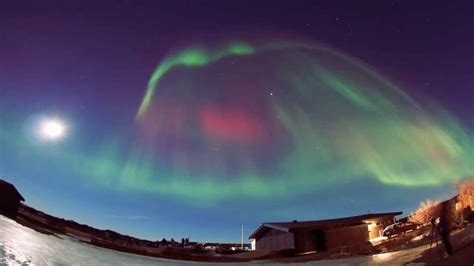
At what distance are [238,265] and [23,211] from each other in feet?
6.00

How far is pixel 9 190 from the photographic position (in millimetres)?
2521

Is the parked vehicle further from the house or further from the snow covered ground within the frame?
the snow covered ground

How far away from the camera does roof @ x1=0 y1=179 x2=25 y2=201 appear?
8.20ft

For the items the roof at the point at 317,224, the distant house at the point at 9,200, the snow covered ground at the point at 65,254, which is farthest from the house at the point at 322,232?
the distant house at the point at 9,200

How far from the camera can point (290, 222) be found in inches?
95.0

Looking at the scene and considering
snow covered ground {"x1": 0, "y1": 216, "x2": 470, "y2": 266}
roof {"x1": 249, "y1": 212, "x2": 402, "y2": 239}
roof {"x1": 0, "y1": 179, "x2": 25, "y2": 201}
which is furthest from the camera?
snow covered ground {"x1": 0, "y1": 216, "x2": 470, "y2": 266}

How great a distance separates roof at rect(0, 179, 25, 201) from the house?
6.25 feet

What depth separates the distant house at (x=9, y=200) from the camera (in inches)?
97.7

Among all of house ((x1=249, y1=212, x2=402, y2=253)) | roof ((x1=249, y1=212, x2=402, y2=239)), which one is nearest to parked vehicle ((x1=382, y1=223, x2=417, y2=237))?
house ((x1=249, y1=212, x2=402, y2=253))

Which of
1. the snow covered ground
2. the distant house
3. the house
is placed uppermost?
the distant house

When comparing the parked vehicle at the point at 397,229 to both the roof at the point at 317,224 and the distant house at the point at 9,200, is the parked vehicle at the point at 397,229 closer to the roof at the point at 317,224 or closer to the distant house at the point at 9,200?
the roof at the point at 317,224

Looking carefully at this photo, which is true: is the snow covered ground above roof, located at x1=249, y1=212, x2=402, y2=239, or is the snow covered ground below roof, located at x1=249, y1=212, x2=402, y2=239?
below

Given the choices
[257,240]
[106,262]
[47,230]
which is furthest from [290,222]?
[47,230]

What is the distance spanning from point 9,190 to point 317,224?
98.5 inches
